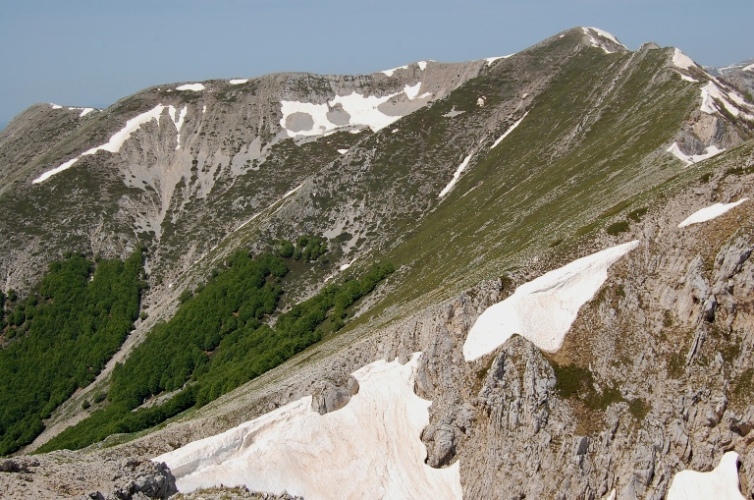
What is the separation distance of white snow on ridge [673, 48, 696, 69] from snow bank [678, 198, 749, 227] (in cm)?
7229

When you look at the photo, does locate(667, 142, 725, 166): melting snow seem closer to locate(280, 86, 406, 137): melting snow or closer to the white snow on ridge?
the white snow on ridge

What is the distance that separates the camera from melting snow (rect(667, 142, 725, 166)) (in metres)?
78.2

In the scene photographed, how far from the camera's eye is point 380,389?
59.3 metres

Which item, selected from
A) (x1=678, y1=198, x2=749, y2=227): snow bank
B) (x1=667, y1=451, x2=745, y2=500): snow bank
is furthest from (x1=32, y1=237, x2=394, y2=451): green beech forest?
(x1=667, y1=451, x2=745, y2=500): snow bank

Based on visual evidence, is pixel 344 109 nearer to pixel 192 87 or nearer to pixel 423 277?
pixel 192 87

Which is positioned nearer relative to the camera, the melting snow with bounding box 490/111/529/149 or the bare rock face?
the bare rock face

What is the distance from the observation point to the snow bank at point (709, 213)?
179 feet

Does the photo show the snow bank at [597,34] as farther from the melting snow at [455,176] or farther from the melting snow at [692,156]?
the melting snow at [692,156]

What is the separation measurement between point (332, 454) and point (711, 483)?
95.4 ft

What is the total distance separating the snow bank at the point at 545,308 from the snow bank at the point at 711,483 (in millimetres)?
13332

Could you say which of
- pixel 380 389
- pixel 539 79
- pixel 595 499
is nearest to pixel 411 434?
pixel 380 389

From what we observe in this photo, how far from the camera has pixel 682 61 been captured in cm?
12038

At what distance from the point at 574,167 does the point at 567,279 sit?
47.3 metres

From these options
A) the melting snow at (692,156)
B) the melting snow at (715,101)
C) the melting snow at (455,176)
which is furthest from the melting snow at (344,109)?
the melting snow at (692,156)
